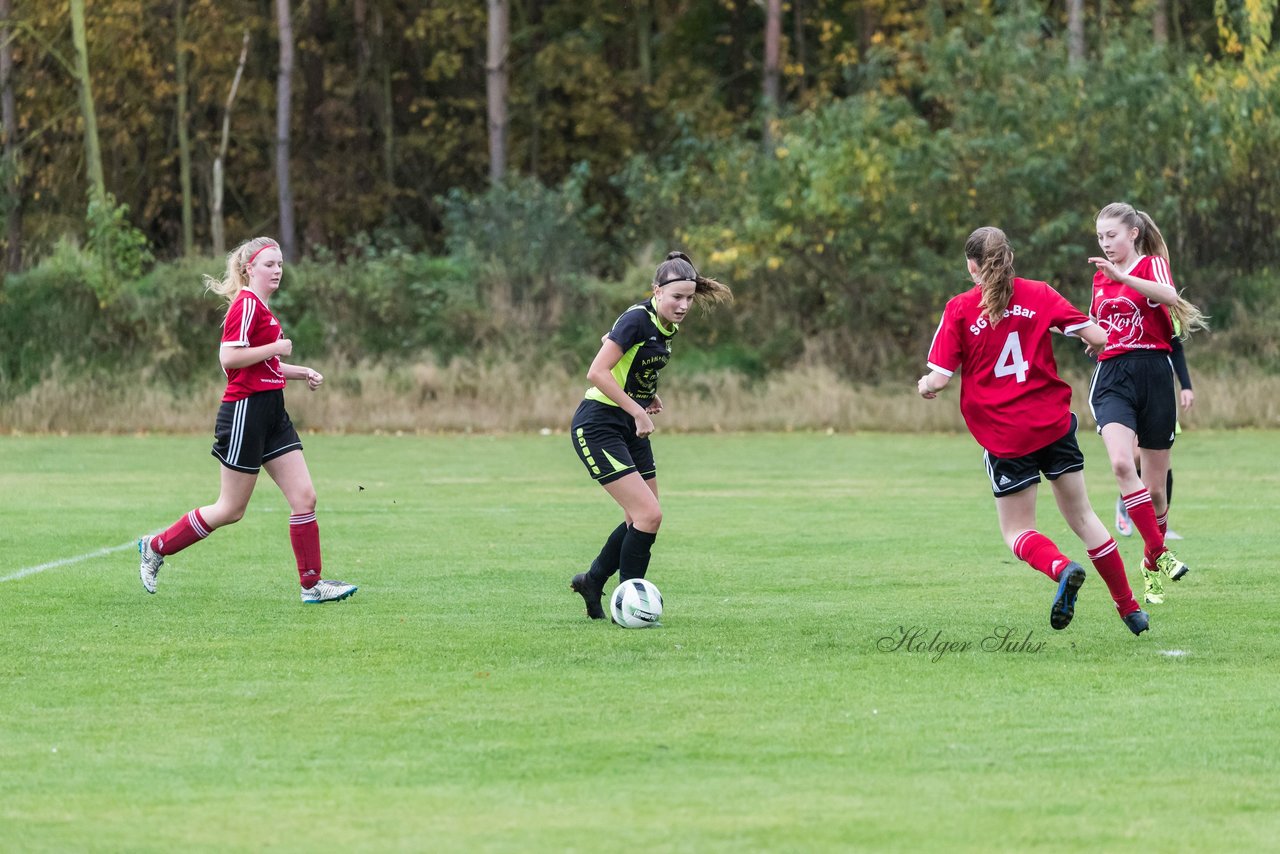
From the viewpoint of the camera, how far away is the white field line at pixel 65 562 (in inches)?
449

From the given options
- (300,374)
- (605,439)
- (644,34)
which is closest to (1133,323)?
(605,439)

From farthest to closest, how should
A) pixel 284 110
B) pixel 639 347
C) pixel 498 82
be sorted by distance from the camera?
pixel 284 110
pixel 498 82
pixel 639 347

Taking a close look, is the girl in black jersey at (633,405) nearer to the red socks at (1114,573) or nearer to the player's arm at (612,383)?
the player's arm at (612,383)

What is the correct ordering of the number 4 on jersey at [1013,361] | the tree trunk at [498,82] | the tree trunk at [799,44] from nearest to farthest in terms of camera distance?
the number 4 on jersey at [1013,361]
the tree trunk at [498,82]
the tree trunk at [799,44]

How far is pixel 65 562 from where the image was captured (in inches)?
480

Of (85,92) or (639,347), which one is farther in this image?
(85,92)

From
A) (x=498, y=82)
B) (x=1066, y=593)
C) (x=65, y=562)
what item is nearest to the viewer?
(x=1066, y=593)

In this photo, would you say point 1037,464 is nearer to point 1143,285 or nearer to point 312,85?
point 1143,285

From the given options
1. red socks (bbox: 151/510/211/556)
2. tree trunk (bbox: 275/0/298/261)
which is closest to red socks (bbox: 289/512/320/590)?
red socks (bbox: 151/510/211/556)

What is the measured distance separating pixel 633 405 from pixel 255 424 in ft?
6.81

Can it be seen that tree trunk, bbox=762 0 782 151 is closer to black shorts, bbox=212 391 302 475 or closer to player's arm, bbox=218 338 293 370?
black shorts, bbox=212 391 302 475

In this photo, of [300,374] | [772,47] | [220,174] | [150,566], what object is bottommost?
[150,566]

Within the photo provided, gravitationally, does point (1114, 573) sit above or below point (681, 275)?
below
